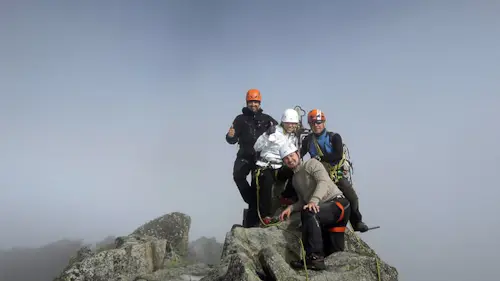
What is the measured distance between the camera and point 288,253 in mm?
10508

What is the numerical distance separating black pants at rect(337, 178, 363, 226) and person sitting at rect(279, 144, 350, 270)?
76.1 inches

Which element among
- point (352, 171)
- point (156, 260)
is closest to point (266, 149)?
point (352, 171)

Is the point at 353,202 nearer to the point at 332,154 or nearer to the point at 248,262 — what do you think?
the point at 332,154

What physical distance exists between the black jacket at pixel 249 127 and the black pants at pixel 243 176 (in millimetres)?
273

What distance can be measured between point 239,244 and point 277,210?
4.18 m

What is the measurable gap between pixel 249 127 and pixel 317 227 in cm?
635

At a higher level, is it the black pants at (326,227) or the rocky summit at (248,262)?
the black pants at (326,227)

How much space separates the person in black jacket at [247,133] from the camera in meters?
14.6

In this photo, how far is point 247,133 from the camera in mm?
14703

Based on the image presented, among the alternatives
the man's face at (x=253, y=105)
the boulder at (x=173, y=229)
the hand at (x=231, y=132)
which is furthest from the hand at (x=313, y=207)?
the boulder at (x=173, y=229)

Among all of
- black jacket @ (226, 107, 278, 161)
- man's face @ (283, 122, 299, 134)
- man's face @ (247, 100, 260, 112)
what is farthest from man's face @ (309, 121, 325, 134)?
man's face @ (247, 100, 260, 112)

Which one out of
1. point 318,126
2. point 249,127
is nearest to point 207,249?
point 249,127

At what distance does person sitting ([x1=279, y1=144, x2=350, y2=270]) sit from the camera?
30.2 feet

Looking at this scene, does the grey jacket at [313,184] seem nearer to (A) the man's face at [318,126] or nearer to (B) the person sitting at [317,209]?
(B) the person sitting at [317,209]
